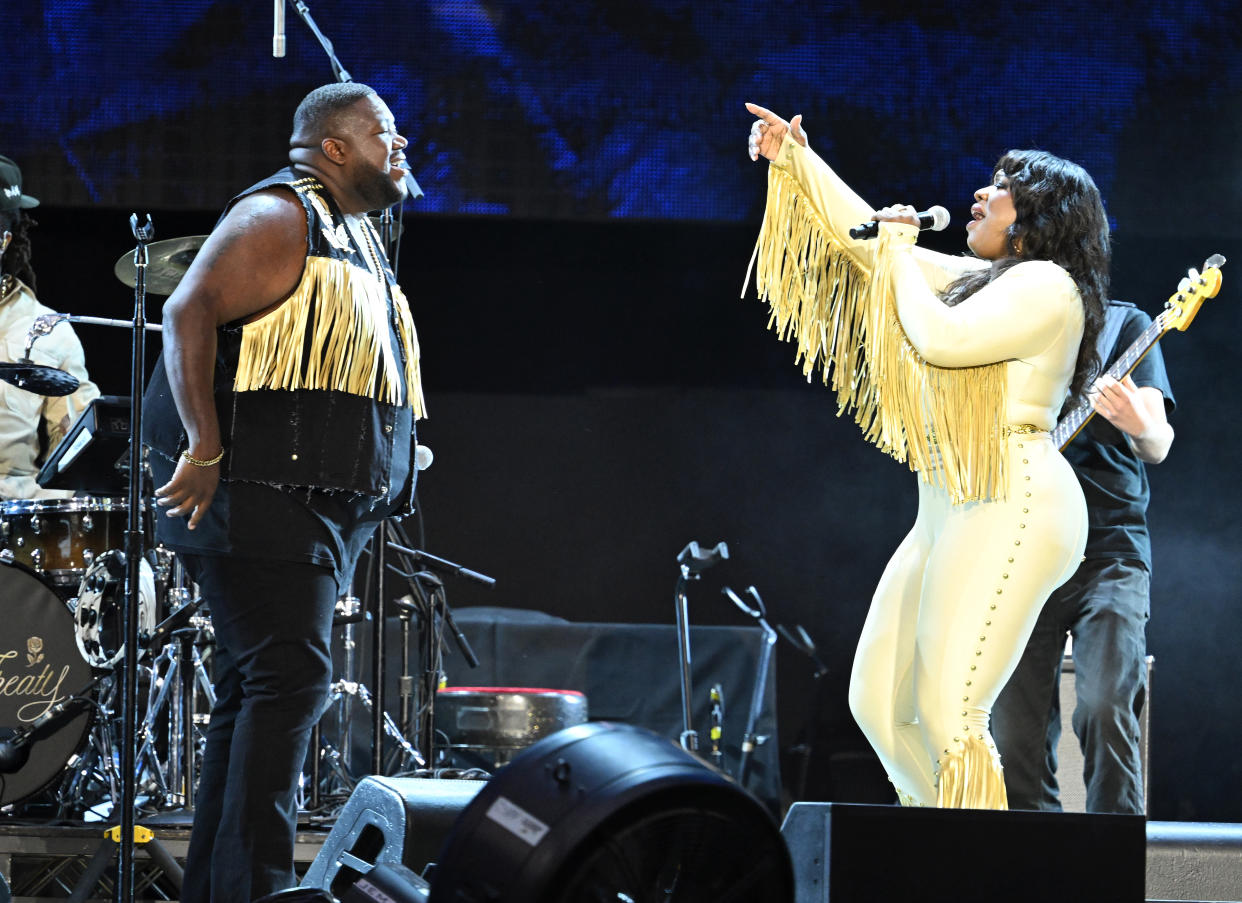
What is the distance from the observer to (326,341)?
2.88 metres

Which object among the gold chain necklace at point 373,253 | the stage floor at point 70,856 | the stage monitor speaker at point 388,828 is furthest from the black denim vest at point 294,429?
the stage floor at point 70,856

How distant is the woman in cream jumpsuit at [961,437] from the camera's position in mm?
2768

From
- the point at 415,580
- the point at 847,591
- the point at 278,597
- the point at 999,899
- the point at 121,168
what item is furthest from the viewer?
the point at 847,591

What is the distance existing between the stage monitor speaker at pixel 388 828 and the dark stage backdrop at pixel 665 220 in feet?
12.6

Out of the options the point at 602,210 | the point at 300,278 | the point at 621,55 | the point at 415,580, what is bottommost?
the point at 415,580

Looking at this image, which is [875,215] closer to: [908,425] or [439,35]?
[908,425]

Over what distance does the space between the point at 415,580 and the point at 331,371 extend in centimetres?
243

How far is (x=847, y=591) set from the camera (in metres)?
6.98

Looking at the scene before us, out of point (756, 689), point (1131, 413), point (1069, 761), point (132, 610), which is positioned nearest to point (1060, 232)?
point (1131, 413)

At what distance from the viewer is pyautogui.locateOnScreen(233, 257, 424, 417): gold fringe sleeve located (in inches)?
111

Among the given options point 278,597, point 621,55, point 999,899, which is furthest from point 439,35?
point 999,899

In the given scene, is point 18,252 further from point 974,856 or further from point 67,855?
point 974,856

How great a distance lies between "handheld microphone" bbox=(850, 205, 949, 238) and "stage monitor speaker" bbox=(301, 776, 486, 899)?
1.43 metres

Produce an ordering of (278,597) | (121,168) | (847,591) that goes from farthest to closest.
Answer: (847,591)
(121,168)
(278,597)
